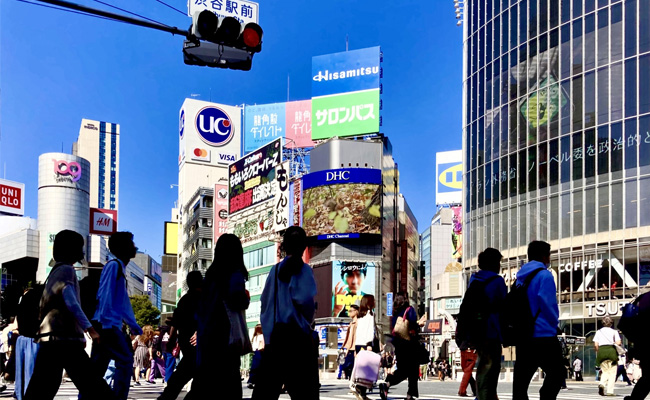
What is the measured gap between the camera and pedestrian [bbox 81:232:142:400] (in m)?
7.82

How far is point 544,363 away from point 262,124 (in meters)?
99.6

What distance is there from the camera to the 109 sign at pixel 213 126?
5069 inches

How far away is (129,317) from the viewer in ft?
25.9

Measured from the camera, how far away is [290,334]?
6.86m

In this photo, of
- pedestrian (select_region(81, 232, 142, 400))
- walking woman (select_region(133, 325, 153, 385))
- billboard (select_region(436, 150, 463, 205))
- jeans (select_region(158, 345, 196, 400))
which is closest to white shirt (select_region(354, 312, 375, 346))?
jeans (select_region(158, 345, 196, 400))

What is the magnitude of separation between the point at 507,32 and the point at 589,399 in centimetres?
4232

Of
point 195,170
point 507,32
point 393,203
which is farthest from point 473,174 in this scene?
point 195,170

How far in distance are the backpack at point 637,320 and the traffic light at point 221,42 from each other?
4877 mm

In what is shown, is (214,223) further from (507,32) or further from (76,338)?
(76,338)

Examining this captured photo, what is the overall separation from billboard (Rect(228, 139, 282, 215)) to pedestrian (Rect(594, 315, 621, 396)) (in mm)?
69414

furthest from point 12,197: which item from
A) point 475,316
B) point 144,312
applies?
point 475,316

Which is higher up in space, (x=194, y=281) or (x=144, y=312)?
(x=194, y=281)

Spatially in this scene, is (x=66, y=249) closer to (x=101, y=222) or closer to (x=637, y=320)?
(x=637, y=320)

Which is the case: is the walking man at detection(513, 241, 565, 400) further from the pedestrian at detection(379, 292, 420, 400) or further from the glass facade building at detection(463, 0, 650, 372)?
the glass facade building at detection(463, 0, 650, 372)
